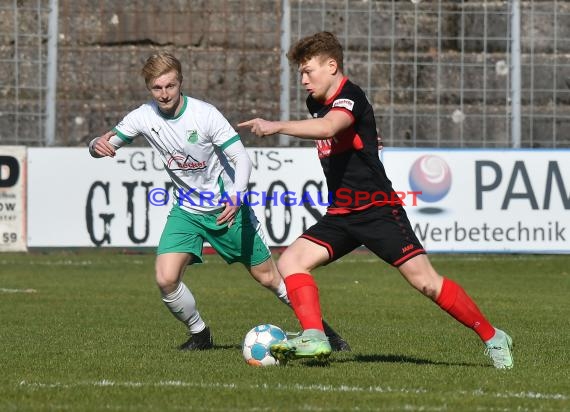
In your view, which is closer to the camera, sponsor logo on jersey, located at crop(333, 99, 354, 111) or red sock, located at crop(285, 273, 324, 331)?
sponsor logo on jersey, located at crop(333, 99, 354, 111)

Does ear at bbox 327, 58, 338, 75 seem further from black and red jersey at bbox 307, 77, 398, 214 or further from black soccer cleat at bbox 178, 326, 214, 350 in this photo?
black soccer cleat at bbox 178, 326, 214, 350

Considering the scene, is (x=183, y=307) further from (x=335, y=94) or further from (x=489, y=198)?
(x=489, y=198)

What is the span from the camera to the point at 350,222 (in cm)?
751

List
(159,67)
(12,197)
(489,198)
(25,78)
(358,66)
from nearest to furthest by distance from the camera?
(159,67) → (12,197) → (489,198) → (25,78) → (358,66)

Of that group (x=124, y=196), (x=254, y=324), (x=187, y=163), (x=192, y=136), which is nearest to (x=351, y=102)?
(x=192, y=136)

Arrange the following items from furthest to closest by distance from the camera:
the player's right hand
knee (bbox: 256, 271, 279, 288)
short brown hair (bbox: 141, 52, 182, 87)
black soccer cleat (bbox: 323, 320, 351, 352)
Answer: knee (bbox: 256, 271, 279, 288) → black soccer cleat (bbox: 323, 320, 351, 352) → the player's right hand → short brown hair (bbox: 141, 52, 182, 87)

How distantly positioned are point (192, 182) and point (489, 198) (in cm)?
927

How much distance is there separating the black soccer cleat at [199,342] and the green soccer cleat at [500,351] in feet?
6.73

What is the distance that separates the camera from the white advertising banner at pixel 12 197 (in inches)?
674

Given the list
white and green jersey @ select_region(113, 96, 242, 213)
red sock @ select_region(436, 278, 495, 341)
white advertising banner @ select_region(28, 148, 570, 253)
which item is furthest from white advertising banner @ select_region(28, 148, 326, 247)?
red sock @ select_region(436, 278, 495, 341)

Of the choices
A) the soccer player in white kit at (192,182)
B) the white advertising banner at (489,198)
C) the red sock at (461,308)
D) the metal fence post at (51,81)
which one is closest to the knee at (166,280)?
the soccer player in white kit at (192,182)

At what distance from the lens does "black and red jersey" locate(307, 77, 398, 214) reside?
7.43m

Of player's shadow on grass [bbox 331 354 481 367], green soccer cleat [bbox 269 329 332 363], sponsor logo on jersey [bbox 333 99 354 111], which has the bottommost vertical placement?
player's shadow on grass [bbox 331 354 481 367]

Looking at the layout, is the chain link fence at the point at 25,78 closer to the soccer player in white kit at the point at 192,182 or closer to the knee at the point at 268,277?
the soccer player in white kit at the point at 192,182
